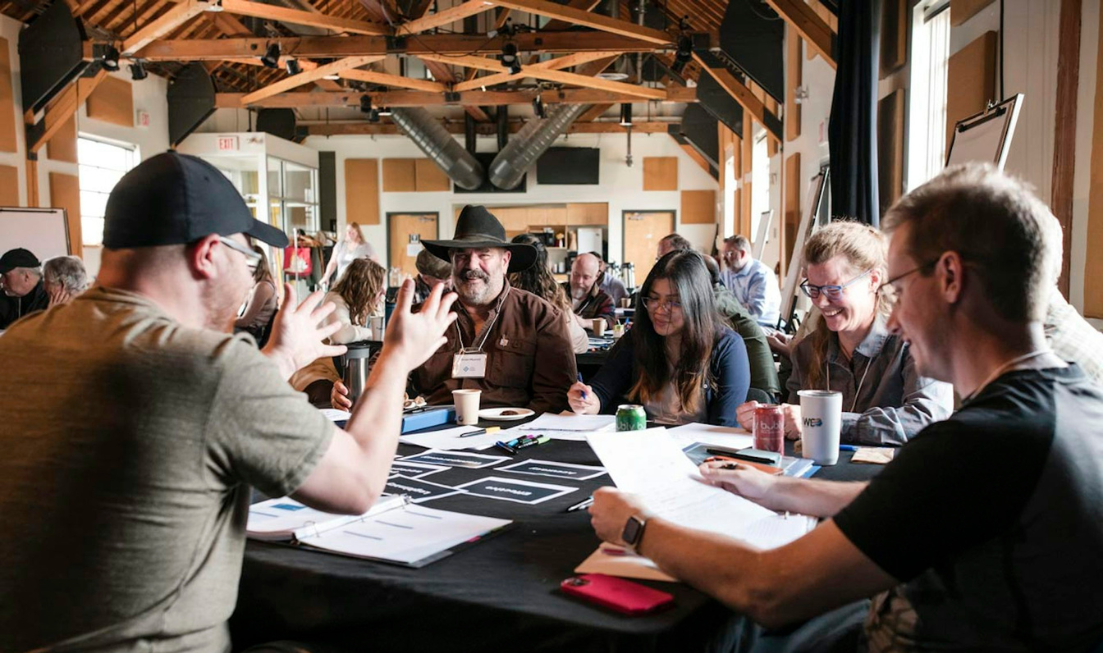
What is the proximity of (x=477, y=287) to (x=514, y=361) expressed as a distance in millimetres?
330

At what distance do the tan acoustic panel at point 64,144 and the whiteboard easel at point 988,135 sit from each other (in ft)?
34.9

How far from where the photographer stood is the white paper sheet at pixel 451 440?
7.18 feet

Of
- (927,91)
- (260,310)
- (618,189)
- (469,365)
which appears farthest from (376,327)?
(618,189)

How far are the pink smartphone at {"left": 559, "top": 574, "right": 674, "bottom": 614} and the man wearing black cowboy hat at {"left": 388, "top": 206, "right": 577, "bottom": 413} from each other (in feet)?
6.02

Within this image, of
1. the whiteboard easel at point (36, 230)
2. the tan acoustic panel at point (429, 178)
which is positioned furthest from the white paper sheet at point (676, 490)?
the tan acoustic panel at point (429, 178)

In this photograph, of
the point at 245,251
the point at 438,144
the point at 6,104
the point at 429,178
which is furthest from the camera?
the point at 429,178

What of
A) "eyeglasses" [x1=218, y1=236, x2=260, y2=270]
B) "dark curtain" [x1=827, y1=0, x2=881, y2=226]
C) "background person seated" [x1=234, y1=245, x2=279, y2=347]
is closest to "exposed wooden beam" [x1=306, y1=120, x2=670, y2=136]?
"dark curtain" [x1=827, y1=0, x2=881, y2=226]

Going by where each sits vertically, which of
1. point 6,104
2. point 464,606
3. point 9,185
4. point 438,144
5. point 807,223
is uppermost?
point 438,144

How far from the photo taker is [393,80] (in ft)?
37.7

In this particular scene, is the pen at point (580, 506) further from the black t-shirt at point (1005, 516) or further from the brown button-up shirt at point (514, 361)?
the brown button-up shirt at point (514, 361)

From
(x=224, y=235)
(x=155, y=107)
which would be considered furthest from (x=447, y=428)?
(x=155, y=107)

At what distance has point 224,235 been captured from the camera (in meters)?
1.25

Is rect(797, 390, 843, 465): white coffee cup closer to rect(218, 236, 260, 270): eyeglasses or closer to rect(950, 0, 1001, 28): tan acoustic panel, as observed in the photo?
rect(218, 236, 260, 270): eyeglasses

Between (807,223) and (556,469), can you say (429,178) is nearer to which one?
(807,223)
